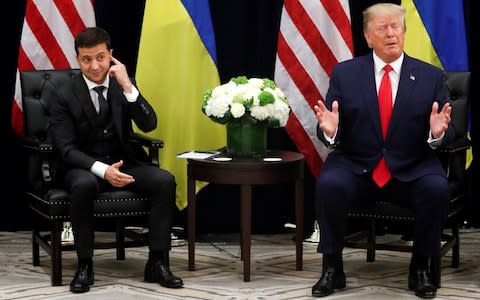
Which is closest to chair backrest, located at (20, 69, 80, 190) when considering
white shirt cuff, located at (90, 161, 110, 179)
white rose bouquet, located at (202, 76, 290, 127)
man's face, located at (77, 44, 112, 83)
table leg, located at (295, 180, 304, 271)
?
man's face, located at (77, 44, 112, 83)

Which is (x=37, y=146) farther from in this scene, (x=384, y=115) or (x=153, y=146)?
(x=384, y=115)

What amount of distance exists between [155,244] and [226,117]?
2.41 feet

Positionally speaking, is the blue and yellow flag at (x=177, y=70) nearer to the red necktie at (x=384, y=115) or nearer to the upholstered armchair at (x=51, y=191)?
the upholstered armchair at (x=51, y=191)

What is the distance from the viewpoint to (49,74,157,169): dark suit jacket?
16.2ft

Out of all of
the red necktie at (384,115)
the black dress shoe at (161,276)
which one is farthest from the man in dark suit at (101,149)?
the red necktie at (384,115)

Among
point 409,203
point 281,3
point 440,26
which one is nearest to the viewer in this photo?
point 409,203

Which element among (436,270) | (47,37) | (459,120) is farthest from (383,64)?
(47,37)

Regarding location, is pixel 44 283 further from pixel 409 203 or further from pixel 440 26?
pixel 440 26

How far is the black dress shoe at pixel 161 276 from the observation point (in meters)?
4.81

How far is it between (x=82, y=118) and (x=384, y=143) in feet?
4.94

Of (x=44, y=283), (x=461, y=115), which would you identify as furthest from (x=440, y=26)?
(x=44, y=283)

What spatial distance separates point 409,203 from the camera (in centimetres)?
471

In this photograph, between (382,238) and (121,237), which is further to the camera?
(382,238)

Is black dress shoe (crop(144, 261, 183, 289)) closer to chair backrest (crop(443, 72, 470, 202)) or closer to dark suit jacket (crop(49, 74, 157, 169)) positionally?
dark suit jacket (crop(49, 74, 157, 169))
